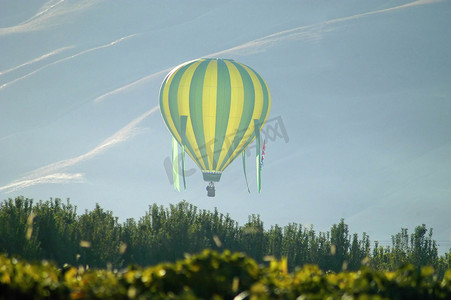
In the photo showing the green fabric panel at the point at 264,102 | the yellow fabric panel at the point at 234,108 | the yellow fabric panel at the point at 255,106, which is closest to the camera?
the yellow fabric panel at the point at 234,108

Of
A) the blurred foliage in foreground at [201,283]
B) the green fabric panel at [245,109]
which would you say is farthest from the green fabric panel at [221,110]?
the blurred foliage in foreground at [201,283]

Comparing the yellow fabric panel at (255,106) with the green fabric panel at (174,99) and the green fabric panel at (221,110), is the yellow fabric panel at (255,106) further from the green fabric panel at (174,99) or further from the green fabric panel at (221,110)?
the green fabric panel at (174,99)

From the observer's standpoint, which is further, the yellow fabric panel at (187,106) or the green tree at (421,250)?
the yellow fabric panel at (187,106)

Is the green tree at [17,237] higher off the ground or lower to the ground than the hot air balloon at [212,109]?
lower

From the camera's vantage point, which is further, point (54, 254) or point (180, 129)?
point (180, 129)

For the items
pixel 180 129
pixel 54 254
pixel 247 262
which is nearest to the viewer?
pixel 247 262

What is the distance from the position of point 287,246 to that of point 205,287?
4011 cm

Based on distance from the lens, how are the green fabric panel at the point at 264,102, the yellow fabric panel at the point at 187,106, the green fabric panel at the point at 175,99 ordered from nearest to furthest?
1. the yellow fabric panel at the point at 187,106
2. the green fabric panel at the point at 175,99
3. the green fabric panel at the point at 264,102

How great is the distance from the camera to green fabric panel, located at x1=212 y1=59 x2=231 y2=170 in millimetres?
82625

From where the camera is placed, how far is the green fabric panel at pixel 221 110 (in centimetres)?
8262

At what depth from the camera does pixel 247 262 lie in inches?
576

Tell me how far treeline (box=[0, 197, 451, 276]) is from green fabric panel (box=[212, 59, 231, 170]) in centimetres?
2620

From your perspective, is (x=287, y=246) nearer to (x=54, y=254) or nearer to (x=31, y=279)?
(x=54, y=254)

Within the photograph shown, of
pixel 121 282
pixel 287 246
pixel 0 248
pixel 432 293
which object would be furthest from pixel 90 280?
pixel 287 246
